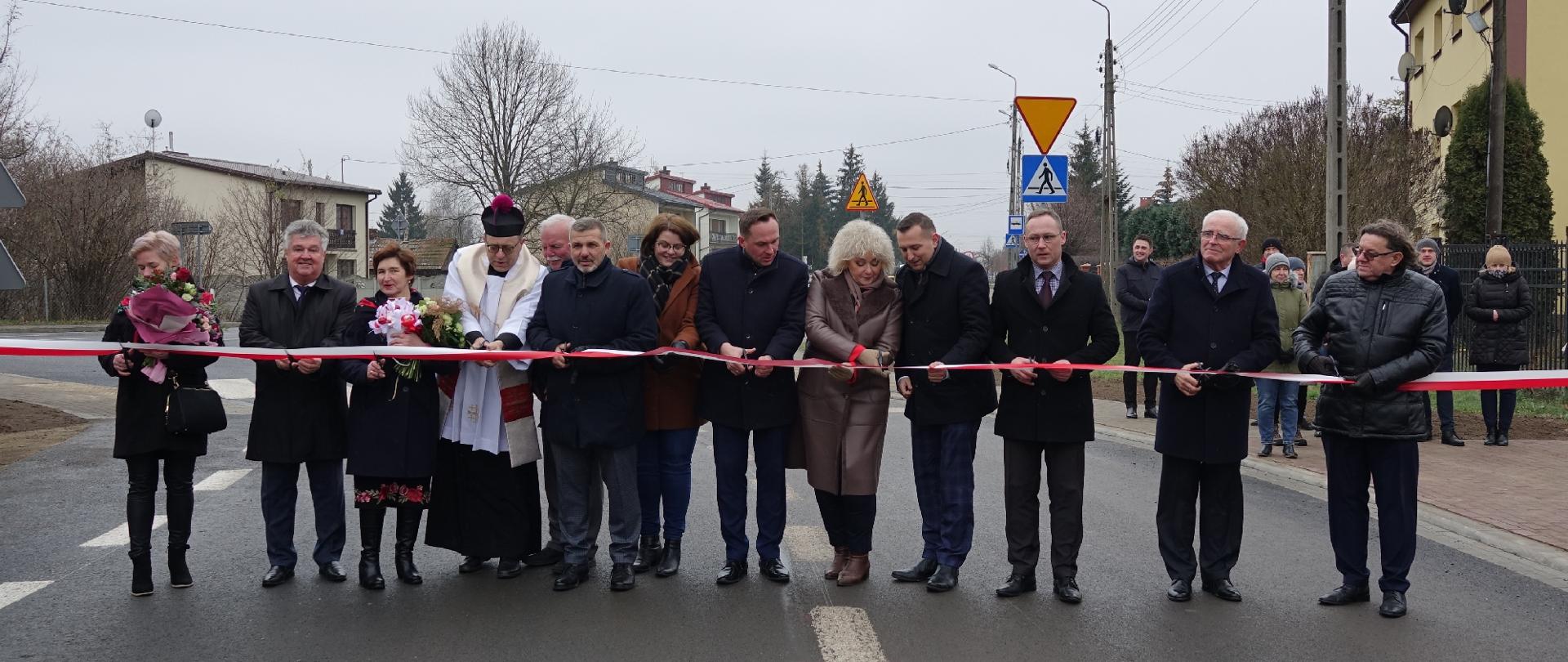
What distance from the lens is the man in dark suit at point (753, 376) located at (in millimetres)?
6312

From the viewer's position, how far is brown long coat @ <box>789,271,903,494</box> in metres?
6.23

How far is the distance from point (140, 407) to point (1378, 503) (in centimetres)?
624

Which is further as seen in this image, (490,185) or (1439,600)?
(490,185)

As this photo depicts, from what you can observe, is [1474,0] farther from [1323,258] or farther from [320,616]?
[320,616]

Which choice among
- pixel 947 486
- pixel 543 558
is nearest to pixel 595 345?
pixel 543 558

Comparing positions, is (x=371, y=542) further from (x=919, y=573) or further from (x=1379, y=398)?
(x=1379, y=398)

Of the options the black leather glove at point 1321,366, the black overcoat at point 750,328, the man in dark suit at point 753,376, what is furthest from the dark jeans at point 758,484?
the black leather glove at point 1321,366

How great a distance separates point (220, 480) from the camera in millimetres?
9531

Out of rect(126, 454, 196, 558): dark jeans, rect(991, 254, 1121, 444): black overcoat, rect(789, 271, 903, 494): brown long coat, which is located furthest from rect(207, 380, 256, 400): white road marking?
rect(991, 254, 1121, 444): black overcoat

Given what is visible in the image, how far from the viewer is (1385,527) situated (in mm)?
5879

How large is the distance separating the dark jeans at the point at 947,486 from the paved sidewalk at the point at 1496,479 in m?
3.76

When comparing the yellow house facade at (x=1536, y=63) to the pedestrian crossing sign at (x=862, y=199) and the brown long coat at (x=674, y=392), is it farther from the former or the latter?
the brown long coat at (x=674, y=392)

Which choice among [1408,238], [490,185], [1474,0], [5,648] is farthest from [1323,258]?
[490,185]

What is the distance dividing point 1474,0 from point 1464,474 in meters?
23.0
